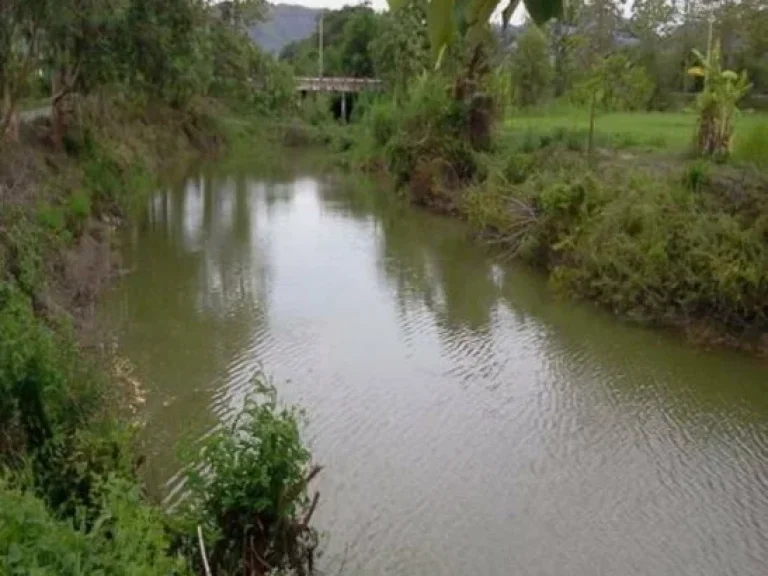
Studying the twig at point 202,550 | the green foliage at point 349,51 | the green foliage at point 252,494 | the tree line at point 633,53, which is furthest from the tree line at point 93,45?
the green foliage at point 349,51

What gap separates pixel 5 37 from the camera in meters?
11.8

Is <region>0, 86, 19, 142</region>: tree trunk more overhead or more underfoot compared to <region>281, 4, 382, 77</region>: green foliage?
more underfoot

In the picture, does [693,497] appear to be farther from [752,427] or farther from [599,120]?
[599,120]

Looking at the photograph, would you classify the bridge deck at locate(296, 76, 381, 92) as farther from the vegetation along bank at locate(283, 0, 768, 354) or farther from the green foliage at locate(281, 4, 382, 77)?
the vegetation along bank at locate(283, 0, 768, 354)

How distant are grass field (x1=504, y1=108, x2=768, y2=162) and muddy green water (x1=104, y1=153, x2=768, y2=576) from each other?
4.65m

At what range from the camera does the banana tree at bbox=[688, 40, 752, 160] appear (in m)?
16.2

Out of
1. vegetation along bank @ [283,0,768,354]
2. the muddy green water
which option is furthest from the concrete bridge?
the muddy green water

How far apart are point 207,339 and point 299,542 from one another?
521 cm

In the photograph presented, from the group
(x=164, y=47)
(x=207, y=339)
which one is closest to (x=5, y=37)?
(x=164, y=47)

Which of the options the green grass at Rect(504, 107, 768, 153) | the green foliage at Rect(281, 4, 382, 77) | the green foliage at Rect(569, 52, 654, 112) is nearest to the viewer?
the green grass at Rect(504, 107, 768, 153)

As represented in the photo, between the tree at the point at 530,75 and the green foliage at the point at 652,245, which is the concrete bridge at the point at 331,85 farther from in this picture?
the green foliage at the point at 652,245

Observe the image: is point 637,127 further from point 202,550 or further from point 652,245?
point 202,550

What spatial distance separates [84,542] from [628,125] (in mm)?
20754

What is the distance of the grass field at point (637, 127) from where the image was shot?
16.3 metres
